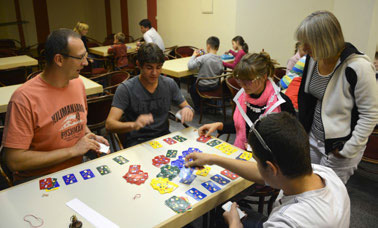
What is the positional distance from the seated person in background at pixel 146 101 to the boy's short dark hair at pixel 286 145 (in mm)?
1114

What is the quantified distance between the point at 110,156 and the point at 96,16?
10.2m

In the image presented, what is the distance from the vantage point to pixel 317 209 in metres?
0.95

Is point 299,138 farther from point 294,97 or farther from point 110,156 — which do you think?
point 294,97

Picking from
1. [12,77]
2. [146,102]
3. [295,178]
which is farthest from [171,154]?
[12,77]

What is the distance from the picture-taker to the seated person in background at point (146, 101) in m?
2.05

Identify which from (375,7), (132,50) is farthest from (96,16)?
(375,7)

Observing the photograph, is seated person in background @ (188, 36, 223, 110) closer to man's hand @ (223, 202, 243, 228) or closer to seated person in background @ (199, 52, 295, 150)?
seated person in background @ (199, 52, 295, 150)

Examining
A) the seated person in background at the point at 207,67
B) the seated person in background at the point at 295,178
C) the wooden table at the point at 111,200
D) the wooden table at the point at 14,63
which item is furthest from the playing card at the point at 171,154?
the wooden table at the point at 14,63

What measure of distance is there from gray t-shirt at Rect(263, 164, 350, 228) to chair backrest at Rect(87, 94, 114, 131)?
1.97 m

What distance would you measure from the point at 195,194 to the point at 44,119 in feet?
3.17

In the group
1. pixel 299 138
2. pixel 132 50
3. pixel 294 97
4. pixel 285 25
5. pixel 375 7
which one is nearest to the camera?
pixel 299 138

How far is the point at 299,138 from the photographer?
3.18 feet

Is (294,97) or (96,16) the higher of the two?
(96,16)

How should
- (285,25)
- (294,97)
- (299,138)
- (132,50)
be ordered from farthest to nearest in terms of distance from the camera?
1. (132,50)
2. (285,25)
3. (294,97)
4. (299,138)
